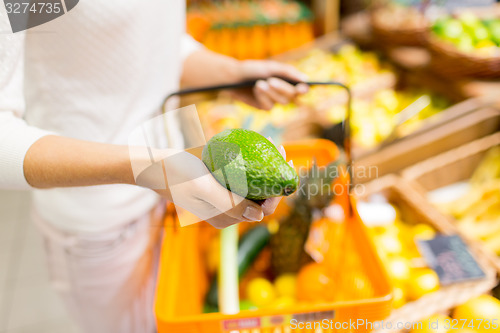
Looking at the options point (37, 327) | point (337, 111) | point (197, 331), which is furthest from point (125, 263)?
A: point (337, 111)

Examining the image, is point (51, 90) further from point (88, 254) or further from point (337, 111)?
point (337, 111)

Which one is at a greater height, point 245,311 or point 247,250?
point 245,311

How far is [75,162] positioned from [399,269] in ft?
3.11

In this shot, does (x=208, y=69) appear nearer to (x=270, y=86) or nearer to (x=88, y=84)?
(x=270, y=86)

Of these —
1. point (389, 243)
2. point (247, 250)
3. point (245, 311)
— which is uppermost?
point (245, 311)

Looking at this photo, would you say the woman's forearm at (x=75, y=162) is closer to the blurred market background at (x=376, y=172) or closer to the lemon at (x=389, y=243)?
the blurred market background at (x=376, y=172)

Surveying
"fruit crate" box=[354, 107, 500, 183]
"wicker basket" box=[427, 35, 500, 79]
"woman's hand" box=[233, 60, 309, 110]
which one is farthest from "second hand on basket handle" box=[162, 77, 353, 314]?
"wicker basket" box=[427, 35, 500, 79]

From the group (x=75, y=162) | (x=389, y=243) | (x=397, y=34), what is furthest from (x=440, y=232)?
(x=397, y=34)

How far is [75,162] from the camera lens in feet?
1.85

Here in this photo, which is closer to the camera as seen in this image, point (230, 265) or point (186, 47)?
point (230, 265)

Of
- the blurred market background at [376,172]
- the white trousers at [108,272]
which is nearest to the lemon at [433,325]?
the blurred market background at [376,172]

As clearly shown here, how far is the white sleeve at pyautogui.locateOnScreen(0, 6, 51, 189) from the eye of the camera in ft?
1.84

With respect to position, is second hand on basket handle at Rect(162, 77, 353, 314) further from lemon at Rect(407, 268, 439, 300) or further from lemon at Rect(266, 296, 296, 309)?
lemon at Rect(407, 268, 439, 300)

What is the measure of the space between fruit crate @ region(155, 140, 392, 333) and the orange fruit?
69 mm
